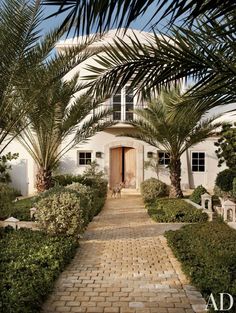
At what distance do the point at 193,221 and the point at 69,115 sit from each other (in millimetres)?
5284

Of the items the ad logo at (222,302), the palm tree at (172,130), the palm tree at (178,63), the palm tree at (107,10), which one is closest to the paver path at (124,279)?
the ad logo at (222,302)

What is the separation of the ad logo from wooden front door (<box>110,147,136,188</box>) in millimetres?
16461

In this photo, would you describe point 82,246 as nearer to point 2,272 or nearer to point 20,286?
point 2,272

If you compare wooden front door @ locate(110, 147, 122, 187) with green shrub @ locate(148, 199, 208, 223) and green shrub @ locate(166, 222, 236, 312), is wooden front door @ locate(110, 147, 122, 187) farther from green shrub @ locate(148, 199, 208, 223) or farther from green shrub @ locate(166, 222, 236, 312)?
green shrub @ locate(166, 222, 236, 312)

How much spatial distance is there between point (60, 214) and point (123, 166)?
528 inches

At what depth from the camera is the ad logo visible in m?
4.10

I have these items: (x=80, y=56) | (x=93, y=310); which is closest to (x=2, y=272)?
(x=93, y=310)

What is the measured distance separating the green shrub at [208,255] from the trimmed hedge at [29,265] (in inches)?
81.0

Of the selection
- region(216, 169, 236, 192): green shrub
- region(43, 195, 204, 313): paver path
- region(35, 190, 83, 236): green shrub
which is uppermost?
region(216, 169, 236, 192): green shrub

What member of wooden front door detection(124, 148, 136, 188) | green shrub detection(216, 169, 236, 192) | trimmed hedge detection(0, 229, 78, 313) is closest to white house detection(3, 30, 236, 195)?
wooden front door detection(124, 148, 136, 188)

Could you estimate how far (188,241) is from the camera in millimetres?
7586

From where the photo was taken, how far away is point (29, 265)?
5785mm

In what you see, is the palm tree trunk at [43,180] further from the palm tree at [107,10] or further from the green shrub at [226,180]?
the palm tree at [107,10]

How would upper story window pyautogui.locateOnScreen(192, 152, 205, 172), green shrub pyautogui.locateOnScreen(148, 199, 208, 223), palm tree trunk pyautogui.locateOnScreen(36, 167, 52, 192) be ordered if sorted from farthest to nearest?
upper story window pyautogui.locateOnScreen(192, 152, 205, 172)
palm tree trunk pyautogui.locateOnScreen(36, 167, 52, 192)
green shrub pyautogui.locateOnScreen(148, 199, 208, 223)
